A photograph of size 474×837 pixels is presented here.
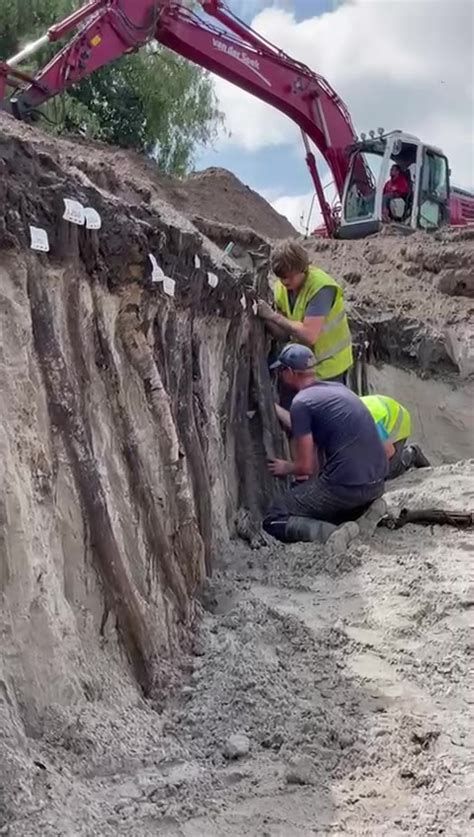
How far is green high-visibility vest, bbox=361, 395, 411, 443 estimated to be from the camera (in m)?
6.42

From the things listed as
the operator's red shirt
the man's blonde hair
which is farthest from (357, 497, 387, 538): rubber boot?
the operator's red shirt

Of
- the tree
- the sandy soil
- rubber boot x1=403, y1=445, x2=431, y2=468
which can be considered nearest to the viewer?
the sandy soil

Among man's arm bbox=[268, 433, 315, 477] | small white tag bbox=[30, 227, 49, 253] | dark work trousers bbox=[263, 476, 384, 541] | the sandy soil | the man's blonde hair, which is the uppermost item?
the man's blonde hair

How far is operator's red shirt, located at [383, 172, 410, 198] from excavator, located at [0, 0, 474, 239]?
4cm

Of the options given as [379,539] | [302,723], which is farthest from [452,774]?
[379,539]

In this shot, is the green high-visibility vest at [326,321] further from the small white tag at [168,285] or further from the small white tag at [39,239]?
the small white tag at [39,239]

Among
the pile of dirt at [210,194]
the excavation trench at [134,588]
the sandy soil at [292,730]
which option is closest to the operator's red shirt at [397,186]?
the pile of dirt at [210,194]

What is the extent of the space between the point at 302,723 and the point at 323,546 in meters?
2.10

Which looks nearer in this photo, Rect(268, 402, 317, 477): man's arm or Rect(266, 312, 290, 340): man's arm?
Rect(268, 402, 317, 477): man's arm

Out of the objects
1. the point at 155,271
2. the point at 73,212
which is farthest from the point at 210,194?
the point at 73,212

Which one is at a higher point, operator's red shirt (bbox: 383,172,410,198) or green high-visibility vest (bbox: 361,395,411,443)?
operator's red shirt (bbox: 383,172,410,198)

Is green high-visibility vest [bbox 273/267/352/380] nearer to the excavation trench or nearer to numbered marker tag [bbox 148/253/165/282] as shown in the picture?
the excavation trench

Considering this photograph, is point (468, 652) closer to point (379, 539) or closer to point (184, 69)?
point (379, 539)

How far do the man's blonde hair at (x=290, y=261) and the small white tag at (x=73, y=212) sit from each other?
241 centimetres
